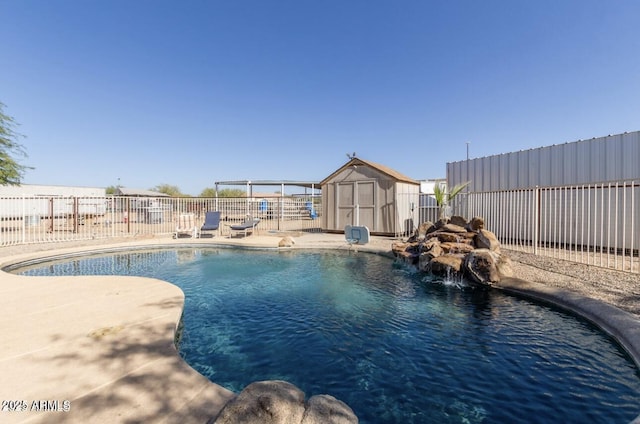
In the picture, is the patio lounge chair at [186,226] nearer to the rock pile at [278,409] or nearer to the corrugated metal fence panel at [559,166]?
the corrugated metal fence panel at [559,166]

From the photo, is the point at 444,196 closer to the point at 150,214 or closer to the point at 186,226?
the point at 186,226

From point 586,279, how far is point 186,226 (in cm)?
1535

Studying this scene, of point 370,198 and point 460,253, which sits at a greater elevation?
point 370,198

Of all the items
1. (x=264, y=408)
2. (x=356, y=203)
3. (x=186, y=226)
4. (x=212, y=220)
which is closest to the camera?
(x=264, y=408)

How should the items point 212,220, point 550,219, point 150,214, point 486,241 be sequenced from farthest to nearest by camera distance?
point 150,214
point 212,220
point 550,219
point 486,241

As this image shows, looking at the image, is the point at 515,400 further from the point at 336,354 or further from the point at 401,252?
the point at 401,252

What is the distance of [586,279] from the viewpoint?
587 centimetres

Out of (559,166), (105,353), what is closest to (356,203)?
(559,166)

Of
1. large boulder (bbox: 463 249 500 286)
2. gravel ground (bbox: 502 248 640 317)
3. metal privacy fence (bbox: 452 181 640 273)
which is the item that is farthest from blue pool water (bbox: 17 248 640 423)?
metal privacy fence (bbox: 452 181 640 273)

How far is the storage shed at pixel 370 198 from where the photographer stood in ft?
43.1

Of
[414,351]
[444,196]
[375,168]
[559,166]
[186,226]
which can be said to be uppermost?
[375,168]

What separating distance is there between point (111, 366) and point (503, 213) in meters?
11.3

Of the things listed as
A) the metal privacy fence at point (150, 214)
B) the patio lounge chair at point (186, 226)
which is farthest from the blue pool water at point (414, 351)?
the metal privacy fence at point (150, 214)

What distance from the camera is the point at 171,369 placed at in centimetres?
260
